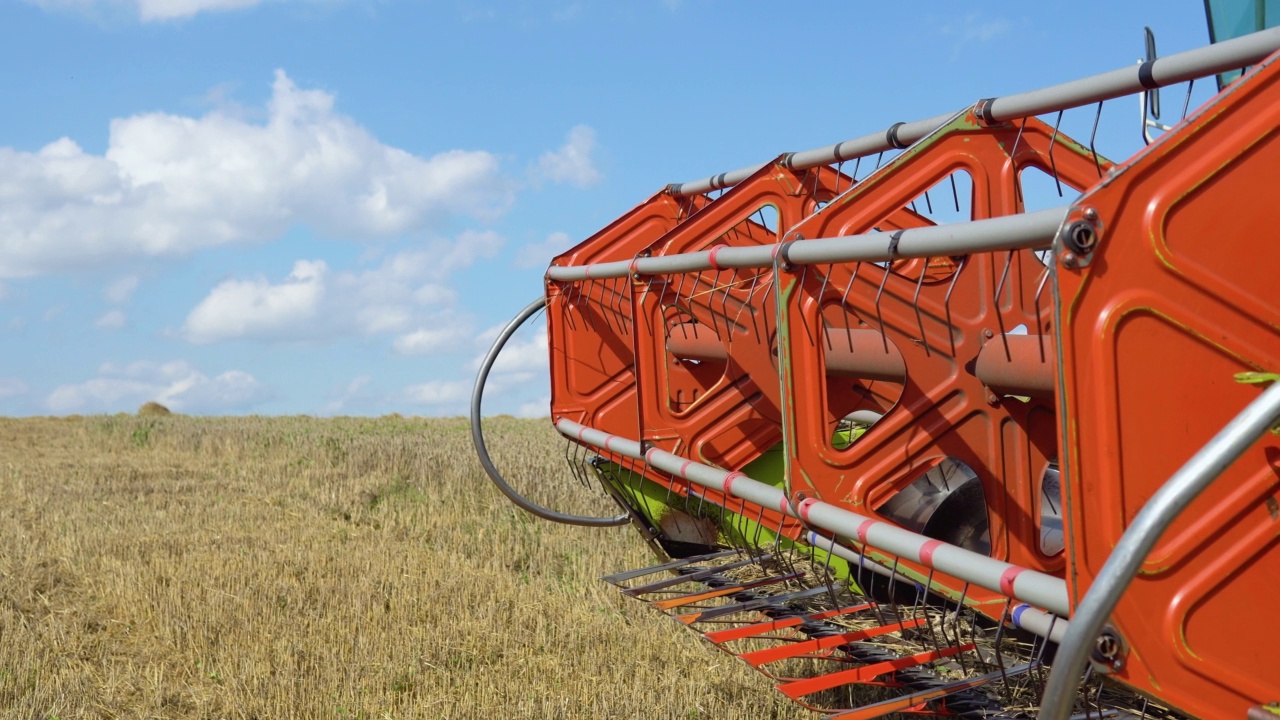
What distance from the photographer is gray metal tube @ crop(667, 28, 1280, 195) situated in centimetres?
277

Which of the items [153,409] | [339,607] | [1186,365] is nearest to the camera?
[1186,365]

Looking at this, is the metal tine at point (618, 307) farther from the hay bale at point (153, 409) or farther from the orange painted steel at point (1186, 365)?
the hay bale at point (153, 409)

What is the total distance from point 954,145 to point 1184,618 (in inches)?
84.6

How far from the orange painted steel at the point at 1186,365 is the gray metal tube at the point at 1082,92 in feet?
2.25

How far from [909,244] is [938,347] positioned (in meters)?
1.24

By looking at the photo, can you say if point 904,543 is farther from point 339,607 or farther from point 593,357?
point 339,607

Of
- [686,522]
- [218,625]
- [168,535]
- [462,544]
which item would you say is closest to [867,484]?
[686,522]

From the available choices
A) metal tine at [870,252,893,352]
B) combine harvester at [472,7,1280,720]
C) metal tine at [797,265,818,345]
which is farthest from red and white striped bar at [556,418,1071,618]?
metal tine at [870,252,893,352]

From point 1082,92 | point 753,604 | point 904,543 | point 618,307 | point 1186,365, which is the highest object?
point 1082,92

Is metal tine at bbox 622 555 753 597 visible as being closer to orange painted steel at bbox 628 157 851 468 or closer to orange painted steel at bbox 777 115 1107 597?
orange painted steel at bbox 628 157 851 468

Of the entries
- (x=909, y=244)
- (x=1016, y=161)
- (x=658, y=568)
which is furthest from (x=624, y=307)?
(x=909, y=244)

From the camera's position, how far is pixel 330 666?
5410 mm

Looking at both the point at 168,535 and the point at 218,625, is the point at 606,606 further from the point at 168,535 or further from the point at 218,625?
the point at 168,535

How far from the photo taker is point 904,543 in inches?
103
